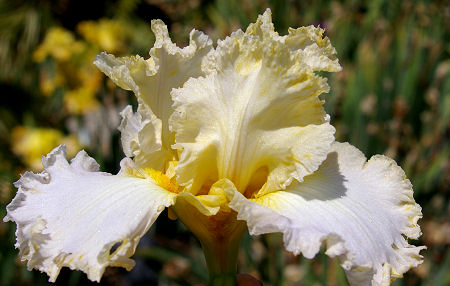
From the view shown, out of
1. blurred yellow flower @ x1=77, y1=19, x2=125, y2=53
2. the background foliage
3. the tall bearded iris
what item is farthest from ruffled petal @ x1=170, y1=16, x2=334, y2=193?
blurred yellow flower @ x1=77, y1=19, x2=125, y2=53

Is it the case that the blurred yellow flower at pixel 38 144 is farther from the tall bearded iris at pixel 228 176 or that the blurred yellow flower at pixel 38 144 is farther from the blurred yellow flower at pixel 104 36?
the tall bearded iris at pixel 228 176

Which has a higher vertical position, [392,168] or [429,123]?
[392,168]

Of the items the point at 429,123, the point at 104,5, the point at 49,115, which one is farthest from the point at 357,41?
the point at 104,5

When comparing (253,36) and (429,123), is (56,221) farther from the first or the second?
(429,123)

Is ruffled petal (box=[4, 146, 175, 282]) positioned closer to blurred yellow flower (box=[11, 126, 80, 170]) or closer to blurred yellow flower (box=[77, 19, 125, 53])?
blurred yellow flower (box=[11, 126, 80, 170])

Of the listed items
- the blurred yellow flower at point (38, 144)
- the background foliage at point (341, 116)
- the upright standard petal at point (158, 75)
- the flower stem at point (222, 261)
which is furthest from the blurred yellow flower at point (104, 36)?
the flower stem at point (222, 261)

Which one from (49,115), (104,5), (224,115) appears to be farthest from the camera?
(104,5)
